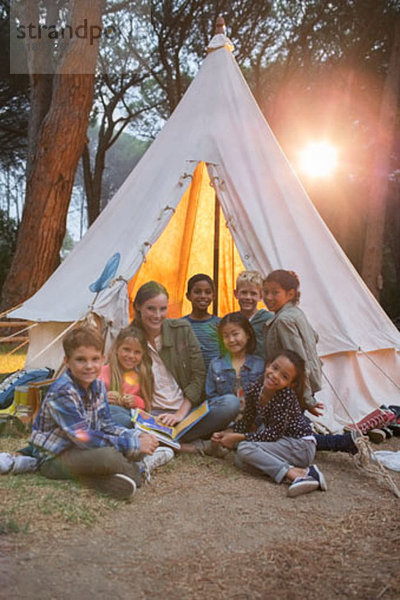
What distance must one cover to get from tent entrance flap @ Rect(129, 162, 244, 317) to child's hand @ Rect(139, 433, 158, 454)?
3.20m

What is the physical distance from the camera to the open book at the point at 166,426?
2.92m

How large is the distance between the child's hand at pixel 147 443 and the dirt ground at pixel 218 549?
182 millimetres

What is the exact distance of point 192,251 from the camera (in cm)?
598

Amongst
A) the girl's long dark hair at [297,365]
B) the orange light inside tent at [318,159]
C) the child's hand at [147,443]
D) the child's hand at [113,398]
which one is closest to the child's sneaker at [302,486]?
the girl's long dark hair at [297,365]

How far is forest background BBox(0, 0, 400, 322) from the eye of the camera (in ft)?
23.6

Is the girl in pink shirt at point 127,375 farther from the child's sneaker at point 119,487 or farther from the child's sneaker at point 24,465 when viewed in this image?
the child's sneaker at point 119,487

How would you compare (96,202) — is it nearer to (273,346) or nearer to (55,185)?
(55,185)

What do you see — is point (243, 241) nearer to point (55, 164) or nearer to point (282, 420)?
point (282, 420)

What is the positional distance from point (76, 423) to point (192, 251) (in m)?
3.72

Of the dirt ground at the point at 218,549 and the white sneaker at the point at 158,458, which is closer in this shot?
the dirt ground at the point at 218,549

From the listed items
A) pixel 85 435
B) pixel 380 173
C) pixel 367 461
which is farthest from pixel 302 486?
pixel 380 173

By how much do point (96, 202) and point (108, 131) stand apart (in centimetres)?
182

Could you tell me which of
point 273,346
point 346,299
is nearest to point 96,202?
point 346,299

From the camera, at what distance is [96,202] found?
11883 mm
